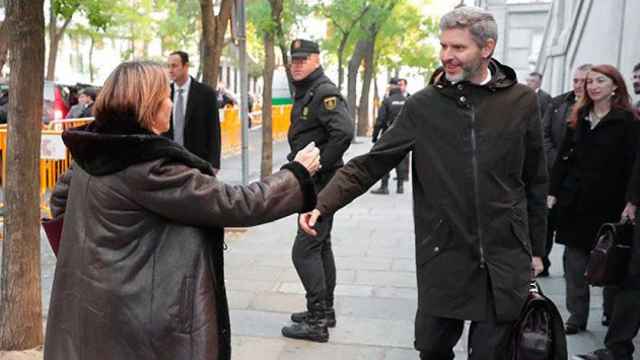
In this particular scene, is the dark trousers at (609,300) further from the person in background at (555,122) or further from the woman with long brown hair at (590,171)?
the person in background at (555,122)

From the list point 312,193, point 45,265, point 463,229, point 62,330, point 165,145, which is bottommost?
point 45,265

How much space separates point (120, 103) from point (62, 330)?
2.80 feet

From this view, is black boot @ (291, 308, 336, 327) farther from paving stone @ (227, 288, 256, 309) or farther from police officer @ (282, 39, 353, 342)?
paving stone @ (227, 288, 256, 309)

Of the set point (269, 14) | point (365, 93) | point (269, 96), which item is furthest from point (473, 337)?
point (365, 93)

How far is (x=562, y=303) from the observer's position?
19.3 feet

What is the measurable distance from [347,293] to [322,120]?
190 cm

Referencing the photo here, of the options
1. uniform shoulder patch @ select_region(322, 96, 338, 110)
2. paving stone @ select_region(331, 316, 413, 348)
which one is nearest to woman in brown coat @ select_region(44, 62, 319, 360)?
uniform shoulder patch @ select_region(322, 96, 338, 110)

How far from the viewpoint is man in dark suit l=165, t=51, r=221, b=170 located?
5.88 m

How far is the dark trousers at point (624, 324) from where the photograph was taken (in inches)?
167

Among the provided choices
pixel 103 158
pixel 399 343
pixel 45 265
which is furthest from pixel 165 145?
pixel 45 265

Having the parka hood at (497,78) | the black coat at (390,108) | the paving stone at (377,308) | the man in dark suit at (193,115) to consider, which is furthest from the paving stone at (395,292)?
the black coat at (390,108)

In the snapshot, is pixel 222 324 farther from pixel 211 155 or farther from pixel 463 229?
pixel 211 155

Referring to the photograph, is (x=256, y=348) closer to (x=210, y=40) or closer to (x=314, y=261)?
(x=314, y=261)

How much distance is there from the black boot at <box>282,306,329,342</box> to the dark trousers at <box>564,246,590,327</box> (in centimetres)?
181
